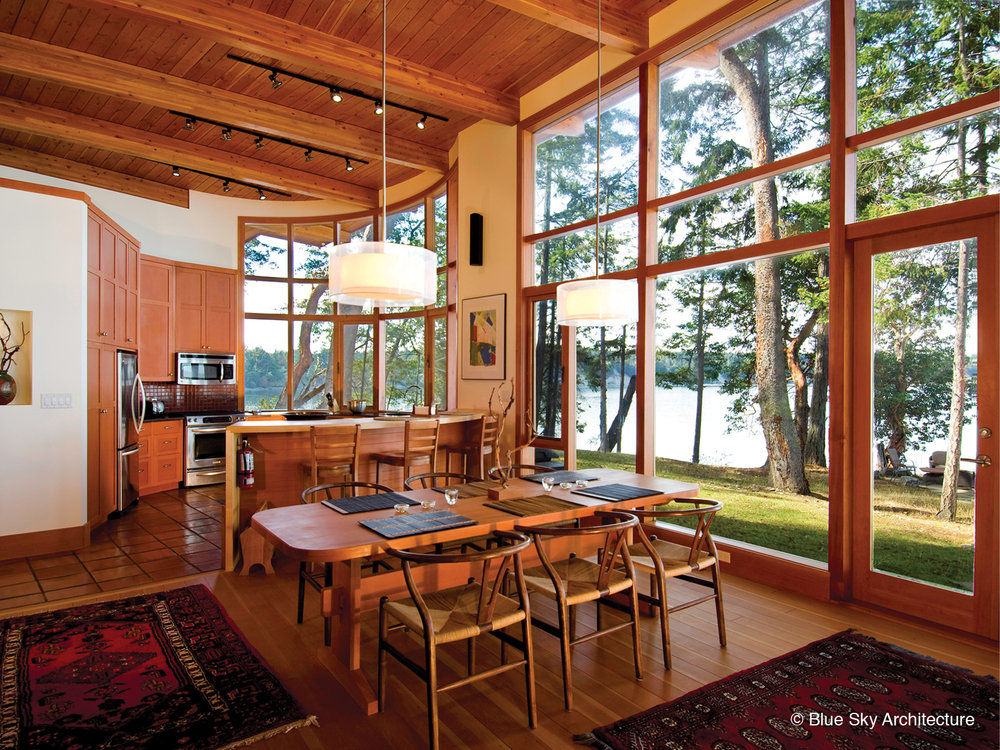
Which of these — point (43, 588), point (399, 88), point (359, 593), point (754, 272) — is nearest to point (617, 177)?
point (399, 88)

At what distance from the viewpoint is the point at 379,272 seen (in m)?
2.65

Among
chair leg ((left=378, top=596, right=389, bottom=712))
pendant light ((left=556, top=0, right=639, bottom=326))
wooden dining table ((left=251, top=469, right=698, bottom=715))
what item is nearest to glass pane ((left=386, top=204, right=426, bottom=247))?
pendant light ((left=556, top=0, right=639, bottom=326))

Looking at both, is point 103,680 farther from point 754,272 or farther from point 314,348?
point 754,272

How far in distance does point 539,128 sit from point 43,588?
5569mm

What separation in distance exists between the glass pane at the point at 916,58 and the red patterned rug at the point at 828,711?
3.03 m

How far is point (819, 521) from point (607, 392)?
2.71 m

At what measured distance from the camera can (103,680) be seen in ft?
8.54

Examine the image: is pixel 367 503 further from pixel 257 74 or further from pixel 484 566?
pixel 257 74

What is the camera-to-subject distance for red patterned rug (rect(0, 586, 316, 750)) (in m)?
2.21

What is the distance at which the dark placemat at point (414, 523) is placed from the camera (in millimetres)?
2428

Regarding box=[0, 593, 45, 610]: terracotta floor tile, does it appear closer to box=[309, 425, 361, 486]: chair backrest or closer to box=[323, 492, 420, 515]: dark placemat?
box=[309, 425, 361, 486]: chair backrest

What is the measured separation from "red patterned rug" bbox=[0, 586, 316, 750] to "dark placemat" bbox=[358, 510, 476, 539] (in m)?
0.77

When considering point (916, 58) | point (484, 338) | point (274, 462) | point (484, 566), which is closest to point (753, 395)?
point (484, 338)

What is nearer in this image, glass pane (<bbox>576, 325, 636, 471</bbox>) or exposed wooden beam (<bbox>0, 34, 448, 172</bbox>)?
exposed wooden beam (<bbox>0, 34, 448, 172</bbox>)
